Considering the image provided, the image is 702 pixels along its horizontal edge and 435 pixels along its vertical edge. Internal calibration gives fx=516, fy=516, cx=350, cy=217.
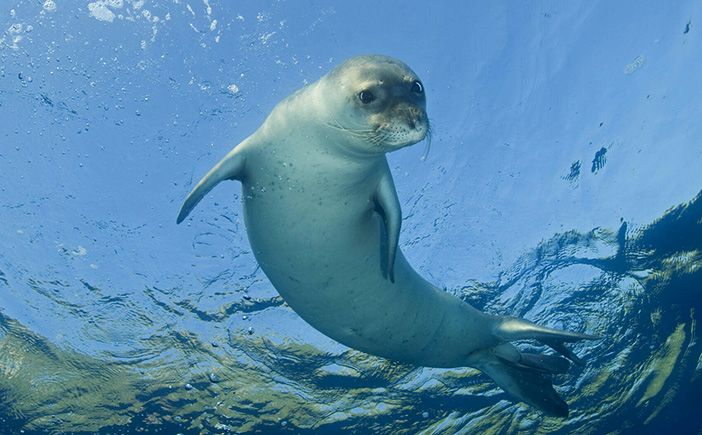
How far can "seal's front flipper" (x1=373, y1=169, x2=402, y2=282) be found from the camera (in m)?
4.20

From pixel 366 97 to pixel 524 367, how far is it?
156 inches

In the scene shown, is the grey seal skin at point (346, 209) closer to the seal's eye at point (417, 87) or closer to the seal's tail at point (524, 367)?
the seal's eye at point (417, 87)

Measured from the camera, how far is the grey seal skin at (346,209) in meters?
3.47

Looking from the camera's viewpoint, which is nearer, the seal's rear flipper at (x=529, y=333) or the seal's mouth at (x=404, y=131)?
the seal's mouth at (x=404, y=131)

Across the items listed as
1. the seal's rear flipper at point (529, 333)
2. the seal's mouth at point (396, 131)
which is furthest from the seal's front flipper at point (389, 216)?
the seal's rear flipper at point (529, 333)

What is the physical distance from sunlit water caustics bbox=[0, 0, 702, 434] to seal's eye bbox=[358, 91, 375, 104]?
10.6 feet

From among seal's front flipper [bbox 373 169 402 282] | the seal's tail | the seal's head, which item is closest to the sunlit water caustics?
seal's front flipper [bbox 373 169 402 282]

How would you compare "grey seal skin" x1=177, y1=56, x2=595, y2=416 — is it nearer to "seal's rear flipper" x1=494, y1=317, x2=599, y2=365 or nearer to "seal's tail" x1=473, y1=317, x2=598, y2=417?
"seal's rear flipper" x1=494, y1=317, x2=599, y2=365

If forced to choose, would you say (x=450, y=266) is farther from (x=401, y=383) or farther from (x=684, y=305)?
(x=684, y=305)

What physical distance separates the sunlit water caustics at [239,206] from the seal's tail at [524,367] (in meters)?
3.05

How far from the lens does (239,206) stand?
7664 millimetres

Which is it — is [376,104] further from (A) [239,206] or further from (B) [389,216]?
(A) [239,206]

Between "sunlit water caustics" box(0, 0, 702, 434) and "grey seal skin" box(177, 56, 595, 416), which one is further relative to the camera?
"sunlit water caustics" box(0, 0, 702, 434)

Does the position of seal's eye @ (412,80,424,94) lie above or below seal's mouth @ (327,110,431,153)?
above
